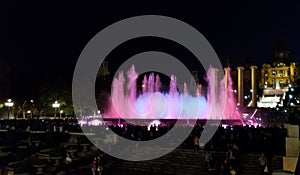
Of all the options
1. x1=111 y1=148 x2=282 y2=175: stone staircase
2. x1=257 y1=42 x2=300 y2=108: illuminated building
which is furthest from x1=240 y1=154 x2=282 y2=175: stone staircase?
x1=257 y1=42 x2=300 y2=108: illuminated building

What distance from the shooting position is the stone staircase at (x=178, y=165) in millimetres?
18953

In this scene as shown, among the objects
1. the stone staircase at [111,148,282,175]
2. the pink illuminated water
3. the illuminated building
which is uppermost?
the illuminated building

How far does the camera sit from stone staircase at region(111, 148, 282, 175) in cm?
1895

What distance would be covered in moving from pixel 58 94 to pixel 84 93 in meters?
4.17

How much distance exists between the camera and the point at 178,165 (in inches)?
809

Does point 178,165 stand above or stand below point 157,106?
below

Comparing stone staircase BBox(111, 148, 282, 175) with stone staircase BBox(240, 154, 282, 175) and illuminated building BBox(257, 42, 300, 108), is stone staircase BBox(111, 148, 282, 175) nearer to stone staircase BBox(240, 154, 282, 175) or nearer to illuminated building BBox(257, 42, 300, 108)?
stone staircase BBox(240, 154, 282, 175)

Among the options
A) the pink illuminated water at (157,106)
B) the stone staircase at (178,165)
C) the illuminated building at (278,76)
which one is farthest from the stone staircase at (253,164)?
the illuminated building at (278,76)

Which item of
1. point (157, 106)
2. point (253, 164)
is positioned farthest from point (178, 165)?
point (157, 106)

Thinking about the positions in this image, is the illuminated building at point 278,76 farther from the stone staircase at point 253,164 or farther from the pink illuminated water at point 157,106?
the stone staircase at point 253,164

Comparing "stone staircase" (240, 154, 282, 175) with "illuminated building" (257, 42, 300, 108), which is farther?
"illuminated building" (257, 42, 300, 108)

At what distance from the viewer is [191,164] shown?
66.3 feet

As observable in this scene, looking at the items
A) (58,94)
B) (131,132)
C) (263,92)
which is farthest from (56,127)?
(263,92)

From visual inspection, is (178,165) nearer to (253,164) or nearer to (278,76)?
(253,164)
